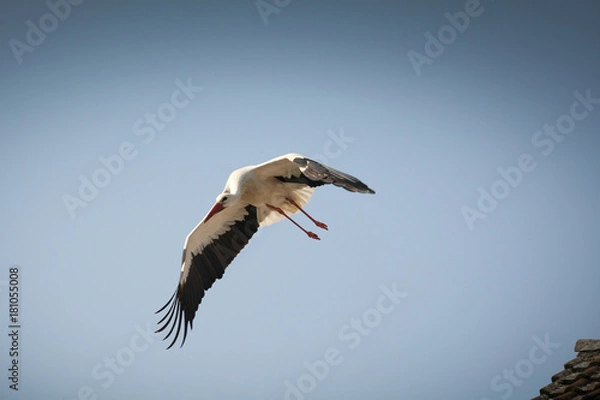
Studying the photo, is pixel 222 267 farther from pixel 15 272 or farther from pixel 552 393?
pixel 552 393

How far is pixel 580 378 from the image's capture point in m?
4.85

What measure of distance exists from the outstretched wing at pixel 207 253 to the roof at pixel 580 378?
4.05m

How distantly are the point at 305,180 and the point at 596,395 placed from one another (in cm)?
365

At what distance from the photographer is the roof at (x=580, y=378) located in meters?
4.73

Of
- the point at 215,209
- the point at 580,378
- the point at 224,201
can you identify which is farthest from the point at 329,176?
the point at 580,378

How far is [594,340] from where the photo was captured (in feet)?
17.1

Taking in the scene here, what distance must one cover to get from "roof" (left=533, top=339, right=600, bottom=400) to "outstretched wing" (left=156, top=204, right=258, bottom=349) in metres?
4.05

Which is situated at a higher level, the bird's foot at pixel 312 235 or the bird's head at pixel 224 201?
the bird's head at pixel 224 201

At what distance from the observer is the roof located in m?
A: 4.73

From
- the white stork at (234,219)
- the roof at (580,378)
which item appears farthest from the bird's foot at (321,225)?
the roof at (580,378)

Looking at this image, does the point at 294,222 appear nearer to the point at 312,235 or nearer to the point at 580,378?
the point at 312,235

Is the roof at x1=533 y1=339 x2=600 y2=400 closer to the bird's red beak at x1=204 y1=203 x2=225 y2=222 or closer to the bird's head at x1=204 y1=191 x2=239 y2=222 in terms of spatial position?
the bird's head at x1=204 y1=191 x2=239 y2=222

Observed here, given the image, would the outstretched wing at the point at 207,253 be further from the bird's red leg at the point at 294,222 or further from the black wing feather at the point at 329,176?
the black wing feather at the point at 329,176

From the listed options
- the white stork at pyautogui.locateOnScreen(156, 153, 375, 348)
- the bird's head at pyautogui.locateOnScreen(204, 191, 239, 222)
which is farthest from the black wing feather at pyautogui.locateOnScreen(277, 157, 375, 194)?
the bird's head at pyautogui.locateOnScreen(204, 191, 239, 222)
